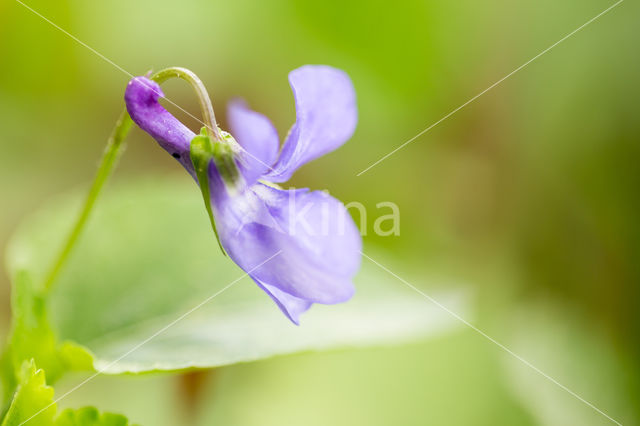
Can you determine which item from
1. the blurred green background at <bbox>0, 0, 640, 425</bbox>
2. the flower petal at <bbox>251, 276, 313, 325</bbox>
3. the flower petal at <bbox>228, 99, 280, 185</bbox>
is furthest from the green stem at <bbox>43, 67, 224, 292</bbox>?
the blurred green background at <bbox>0, 0, 640, 425</bbox>

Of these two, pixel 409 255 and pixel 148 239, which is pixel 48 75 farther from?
pixel 409 255

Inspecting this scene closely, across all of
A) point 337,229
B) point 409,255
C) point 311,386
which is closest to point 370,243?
point 409,255

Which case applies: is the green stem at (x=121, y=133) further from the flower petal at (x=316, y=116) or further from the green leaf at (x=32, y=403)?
the green leaf at (x=32, y=403)

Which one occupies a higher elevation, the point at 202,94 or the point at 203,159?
the point at 202,94

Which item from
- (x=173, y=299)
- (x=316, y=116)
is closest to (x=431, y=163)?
(x=173, y=299)

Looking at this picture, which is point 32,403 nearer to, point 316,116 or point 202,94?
point 202,94

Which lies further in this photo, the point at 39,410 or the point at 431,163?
the point at 431,163

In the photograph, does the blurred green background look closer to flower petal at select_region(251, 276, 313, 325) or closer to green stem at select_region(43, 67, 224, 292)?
green stem at select_region(43, 67, 224, 292)
